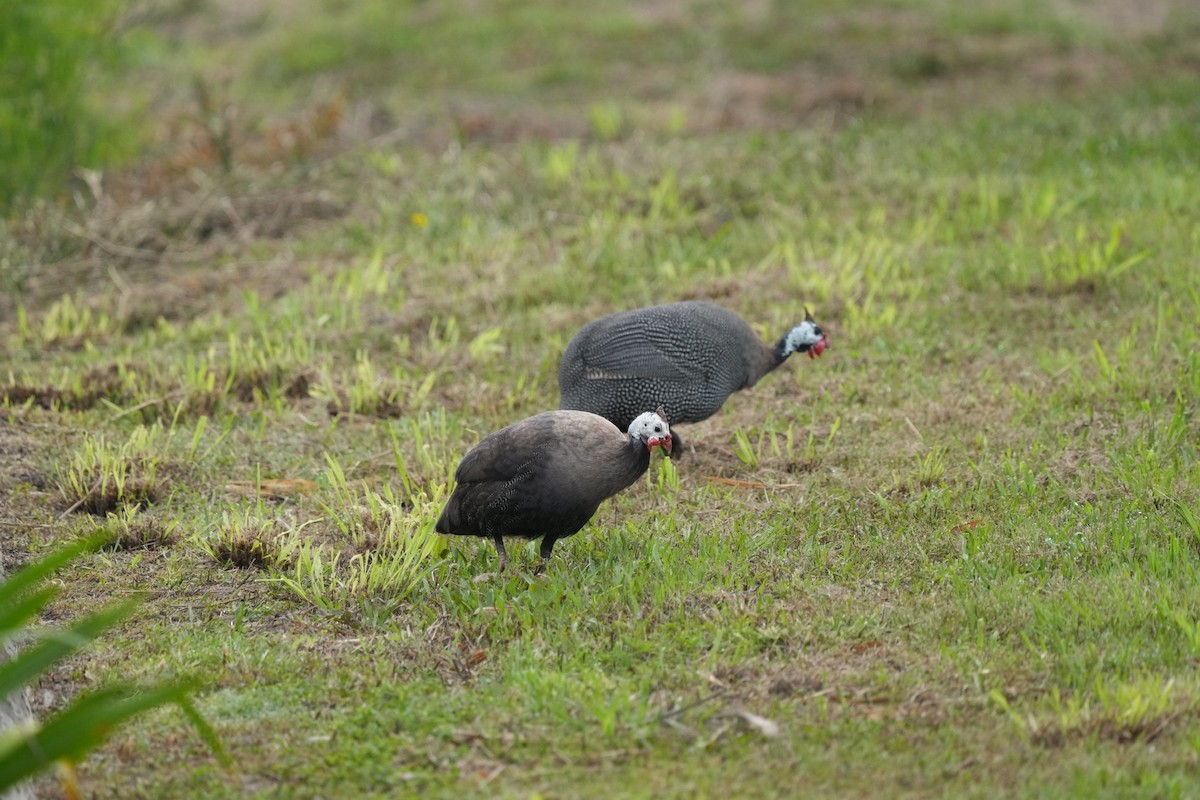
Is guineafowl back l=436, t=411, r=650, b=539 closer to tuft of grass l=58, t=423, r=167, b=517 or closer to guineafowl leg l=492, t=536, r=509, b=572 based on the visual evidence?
guineafowl leg l=492, t=536, r=509, b=572

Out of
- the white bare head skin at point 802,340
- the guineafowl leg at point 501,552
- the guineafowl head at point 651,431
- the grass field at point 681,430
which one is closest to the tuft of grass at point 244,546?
the grass field at point 681,430

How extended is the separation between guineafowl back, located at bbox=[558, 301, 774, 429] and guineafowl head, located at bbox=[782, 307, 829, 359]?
12.7 inches

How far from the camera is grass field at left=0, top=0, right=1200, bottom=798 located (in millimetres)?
3652

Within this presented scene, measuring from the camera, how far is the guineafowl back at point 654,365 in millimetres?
5641

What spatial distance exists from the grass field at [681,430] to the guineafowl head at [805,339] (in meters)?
0.27

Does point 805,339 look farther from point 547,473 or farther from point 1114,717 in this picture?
point 1114,717

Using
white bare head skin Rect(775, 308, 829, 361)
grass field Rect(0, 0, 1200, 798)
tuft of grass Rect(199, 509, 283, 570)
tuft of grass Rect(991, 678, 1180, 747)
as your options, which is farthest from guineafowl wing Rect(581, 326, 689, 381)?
tuft of grass Rect(991, 678, 1180, 747)

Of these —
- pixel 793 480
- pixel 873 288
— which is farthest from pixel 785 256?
pixel 793 480

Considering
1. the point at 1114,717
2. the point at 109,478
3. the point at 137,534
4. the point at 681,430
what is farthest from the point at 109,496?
the point at 1114,717

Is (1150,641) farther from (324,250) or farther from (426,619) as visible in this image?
(324,250)

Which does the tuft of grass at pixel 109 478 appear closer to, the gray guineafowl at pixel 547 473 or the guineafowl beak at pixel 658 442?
the gray guineafowl at pixel 547 473

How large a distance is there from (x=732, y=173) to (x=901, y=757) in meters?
5.99

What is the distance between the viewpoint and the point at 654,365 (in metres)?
Result: 5.64

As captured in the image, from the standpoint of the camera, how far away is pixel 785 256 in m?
7.83
